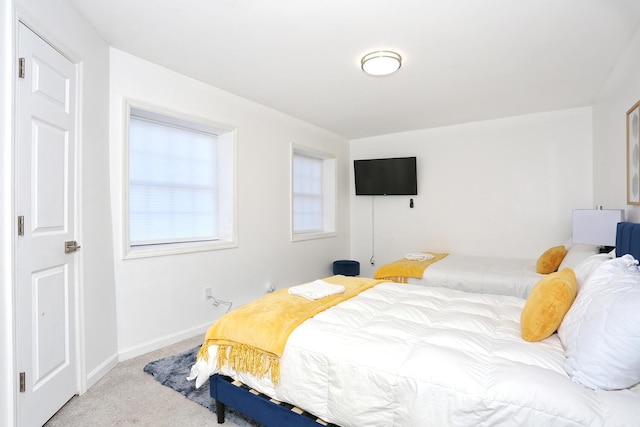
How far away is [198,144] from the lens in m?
3.45

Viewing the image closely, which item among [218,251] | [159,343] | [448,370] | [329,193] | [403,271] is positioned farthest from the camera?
[329,193]

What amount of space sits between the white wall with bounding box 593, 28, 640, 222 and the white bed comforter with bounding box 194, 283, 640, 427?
6.21ft

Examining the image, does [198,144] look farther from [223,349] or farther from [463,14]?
[463,14]

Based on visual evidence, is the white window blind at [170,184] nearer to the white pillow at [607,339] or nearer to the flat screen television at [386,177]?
the flat screen television at [386,177]

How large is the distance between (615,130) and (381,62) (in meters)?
2.30

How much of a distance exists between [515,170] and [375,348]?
12.8 feet

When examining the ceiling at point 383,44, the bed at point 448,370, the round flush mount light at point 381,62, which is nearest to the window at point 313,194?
the ceiling at point 383,44

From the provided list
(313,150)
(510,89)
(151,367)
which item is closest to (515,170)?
(510,89)

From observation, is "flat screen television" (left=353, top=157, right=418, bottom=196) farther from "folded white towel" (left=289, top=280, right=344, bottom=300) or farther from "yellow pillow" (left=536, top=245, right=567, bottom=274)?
"folded white towel" (left=289, top=280, right=344, bottom=300)

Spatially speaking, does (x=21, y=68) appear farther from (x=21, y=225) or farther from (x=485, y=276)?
(x=485, y=276)

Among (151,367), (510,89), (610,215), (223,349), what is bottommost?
(151,367)

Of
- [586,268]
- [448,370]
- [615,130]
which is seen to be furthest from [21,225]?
[615,130]

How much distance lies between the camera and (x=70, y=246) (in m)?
2.04

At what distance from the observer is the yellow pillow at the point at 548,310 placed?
147cm
